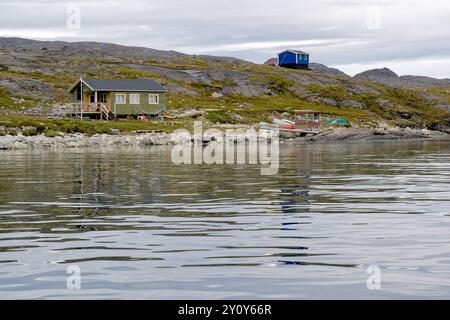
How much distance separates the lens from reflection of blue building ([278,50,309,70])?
17950 cm

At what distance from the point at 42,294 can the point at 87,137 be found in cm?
6336

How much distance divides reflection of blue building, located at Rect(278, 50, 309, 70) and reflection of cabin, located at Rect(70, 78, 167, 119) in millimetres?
84540

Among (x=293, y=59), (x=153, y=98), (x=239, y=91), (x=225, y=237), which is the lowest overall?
(x=225, y=237)

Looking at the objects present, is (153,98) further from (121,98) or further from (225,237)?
(225,237)

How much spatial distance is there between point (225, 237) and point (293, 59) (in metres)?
167

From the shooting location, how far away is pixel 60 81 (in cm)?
12188

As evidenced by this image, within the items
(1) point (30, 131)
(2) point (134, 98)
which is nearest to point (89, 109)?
(2) point (134, 98)

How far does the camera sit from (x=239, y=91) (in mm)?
138625

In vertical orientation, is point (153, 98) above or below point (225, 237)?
above

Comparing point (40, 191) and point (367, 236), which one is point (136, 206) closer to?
point (40, 191)

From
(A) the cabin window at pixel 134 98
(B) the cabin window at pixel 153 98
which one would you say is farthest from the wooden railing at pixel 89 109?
(B) the cabin window at pixel 153 98

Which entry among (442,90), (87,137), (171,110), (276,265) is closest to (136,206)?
(276,265)

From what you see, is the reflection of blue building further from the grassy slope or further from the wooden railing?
the wooden railing

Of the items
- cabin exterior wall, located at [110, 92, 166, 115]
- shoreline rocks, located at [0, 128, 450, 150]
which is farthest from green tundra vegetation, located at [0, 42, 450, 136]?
shoreline rocks, located at [0, 128, 450, 150]
